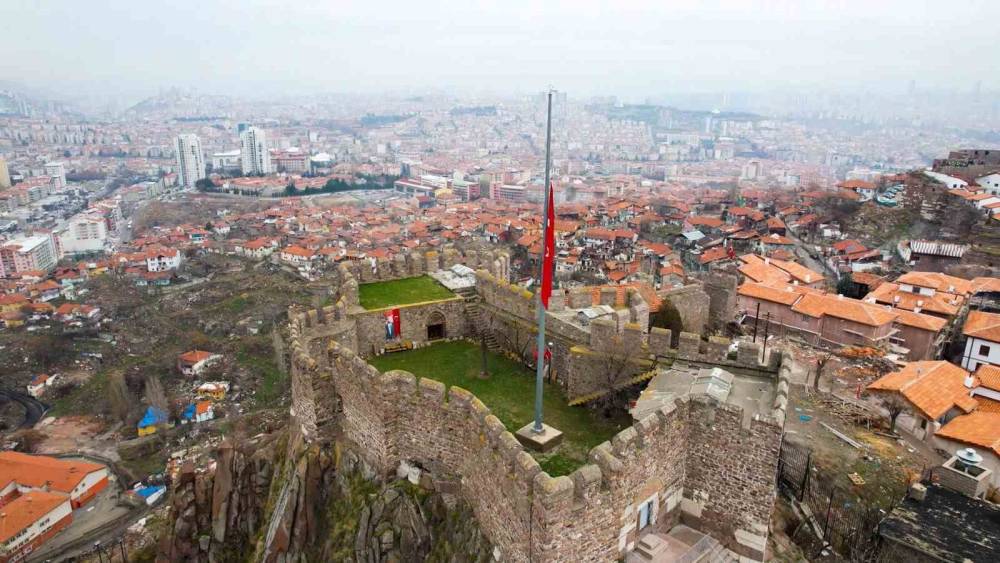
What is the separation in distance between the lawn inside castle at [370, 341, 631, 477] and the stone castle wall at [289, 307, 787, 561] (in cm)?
130

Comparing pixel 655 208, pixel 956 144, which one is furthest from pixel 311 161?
pixel 956 144

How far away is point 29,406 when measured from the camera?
46.5m

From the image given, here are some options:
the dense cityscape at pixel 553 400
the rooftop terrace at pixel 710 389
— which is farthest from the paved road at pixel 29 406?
the rooftop terrace at pixel 710 389

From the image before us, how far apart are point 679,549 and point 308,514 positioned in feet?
23.9

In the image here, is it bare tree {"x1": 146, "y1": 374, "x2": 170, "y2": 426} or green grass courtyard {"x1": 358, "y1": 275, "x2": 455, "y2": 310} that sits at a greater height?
green grass courtyard {"x1": 358, "y1": 275, "x2": 455, "y2": 310}

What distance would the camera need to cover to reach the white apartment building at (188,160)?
152625 mm

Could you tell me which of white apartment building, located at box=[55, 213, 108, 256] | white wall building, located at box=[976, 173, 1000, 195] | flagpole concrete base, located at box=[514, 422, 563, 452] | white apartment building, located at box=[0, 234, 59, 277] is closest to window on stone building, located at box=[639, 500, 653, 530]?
flagpole concrete base, located at box=[514, 422, 563, 452]

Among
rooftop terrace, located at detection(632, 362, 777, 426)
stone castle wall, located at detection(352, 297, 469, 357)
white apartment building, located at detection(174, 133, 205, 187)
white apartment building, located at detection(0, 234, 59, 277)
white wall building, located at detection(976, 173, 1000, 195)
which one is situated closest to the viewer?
rooftop terrace, located at detection(632, 362, 777, 426)

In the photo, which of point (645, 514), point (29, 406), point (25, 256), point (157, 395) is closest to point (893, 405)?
point (645, 514)

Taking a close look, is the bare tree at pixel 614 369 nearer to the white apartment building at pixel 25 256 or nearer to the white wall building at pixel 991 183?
the white wall building at pixel 991 183

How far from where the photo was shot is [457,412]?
394 inches

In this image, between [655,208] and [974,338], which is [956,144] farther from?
[974,338]

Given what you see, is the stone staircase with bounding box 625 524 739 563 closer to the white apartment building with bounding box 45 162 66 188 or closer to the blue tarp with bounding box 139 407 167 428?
the blue tarp with bounding box 139 407 167 428

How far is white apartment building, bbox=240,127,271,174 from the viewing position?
157125 millimetres
